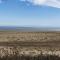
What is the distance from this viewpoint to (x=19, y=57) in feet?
45.6

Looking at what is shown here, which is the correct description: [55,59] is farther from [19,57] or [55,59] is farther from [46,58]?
[19,57]

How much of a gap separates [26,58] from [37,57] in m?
0.62

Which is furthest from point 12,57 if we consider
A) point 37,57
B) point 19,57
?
point 37,57

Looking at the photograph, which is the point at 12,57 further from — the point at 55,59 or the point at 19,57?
the point at 55,59

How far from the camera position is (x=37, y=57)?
46.4 feet

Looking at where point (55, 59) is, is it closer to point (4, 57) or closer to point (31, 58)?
point (31, 58)

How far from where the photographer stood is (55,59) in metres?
13.7

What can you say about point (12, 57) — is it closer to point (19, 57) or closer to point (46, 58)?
point (19, 57)

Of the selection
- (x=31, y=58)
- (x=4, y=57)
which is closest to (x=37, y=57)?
(x=31, y=58)

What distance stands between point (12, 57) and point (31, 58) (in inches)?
35.7

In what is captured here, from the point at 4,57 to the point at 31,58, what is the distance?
4.26ft

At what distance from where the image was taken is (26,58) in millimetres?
13805

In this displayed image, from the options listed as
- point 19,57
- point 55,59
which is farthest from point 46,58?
point 19,57

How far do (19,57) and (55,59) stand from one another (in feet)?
5.57
